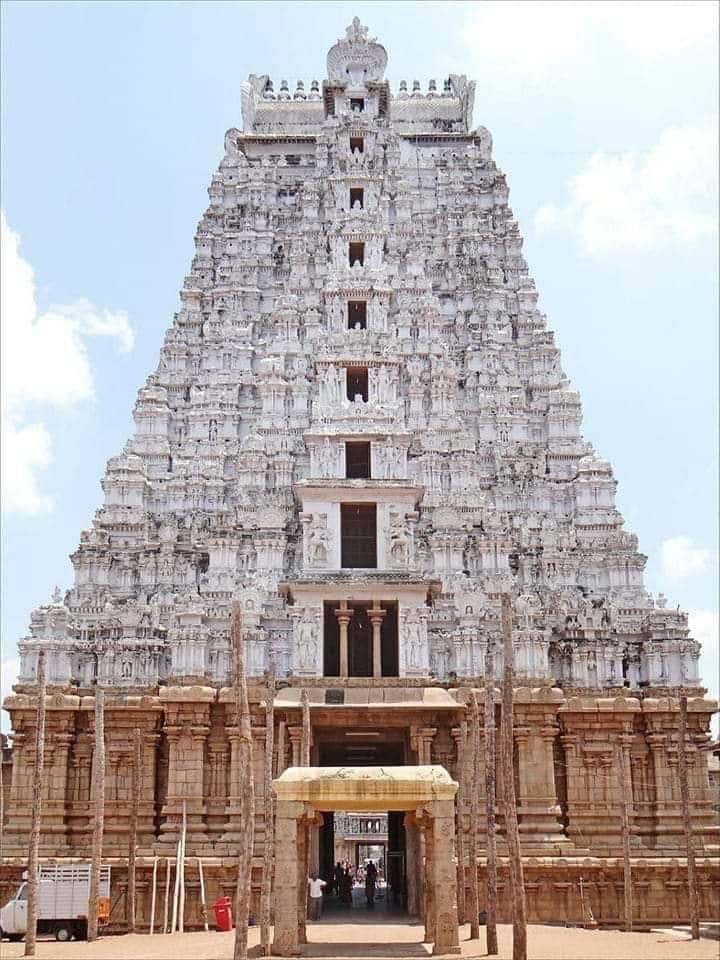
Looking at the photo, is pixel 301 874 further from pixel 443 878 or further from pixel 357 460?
pixel 357 460

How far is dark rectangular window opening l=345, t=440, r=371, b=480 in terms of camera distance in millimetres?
37531

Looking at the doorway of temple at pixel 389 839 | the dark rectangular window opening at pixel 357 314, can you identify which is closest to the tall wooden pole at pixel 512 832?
the doorway of temple at pixel 389 839

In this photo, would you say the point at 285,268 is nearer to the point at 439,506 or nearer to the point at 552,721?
the point at 439,506

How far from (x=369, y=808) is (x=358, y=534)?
14375mm

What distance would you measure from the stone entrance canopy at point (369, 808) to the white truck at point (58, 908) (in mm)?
7302

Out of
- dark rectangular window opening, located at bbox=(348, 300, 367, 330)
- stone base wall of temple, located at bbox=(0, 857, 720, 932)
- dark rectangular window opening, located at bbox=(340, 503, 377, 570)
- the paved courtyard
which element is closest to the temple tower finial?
dark rectangular window opening, located at bbox=(348, 300, 367, 330)

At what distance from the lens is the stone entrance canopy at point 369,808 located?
69.1 ft

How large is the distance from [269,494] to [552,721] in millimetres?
13100

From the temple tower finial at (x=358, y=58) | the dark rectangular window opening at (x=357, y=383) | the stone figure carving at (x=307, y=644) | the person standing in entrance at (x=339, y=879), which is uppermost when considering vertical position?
the temple tower finial at (x=358, y=58)

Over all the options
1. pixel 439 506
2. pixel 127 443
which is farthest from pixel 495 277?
pixel 127 443

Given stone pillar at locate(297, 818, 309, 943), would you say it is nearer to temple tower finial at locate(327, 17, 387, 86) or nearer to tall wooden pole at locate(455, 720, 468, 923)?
tall wooden pole at locate(455, 720, 468, 923)

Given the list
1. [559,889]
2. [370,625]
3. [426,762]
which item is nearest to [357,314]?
[370,625]

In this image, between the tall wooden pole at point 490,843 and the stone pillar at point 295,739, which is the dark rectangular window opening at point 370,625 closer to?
the stone pillar at point 295,739

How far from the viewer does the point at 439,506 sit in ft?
133
